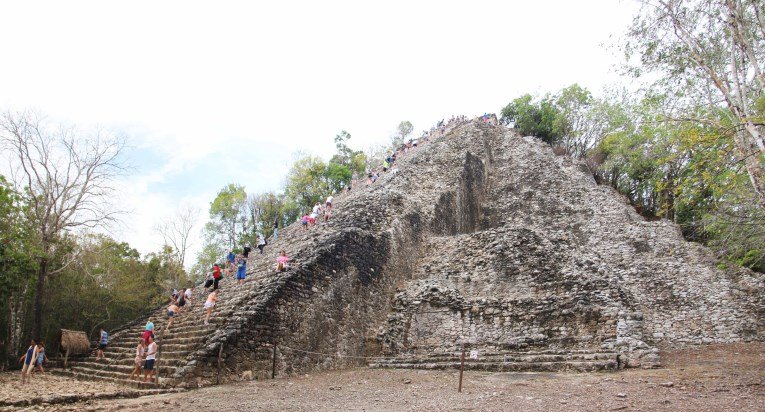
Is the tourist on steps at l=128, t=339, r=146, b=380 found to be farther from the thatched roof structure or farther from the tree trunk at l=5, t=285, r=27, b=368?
the tree trunk at l=5, t=285, r=27, b=368

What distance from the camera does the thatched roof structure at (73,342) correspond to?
10.6m

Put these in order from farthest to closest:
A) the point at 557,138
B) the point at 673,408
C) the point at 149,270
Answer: the point at 557,138 < the point at 149,270 < the point at 673,408

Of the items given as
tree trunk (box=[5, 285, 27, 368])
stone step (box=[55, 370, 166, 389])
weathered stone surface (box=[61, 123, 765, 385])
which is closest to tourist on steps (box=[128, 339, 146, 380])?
stone step (box=[55, 370, 166, 389])

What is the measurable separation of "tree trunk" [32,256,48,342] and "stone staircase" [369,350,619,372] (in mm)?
9088

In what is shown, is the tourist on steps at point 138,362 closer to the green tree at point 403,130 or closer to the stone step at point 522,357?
the stone step at point 522,357

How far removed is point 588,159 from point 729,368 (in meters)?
18.8

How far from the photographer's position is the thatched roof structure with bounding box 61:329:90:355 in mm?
10562

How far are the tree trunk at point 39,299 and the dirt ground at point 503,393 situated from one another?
276 inches

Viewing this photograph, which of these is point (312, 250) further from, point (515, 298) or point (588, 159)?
point (588, 159)

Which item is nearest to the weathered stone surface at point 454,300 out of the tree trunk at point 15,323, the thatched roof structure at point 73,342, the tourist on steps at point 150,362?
the tourist on steps at point 150,362

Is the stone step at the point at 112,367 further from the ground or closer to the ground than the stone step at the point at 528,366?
closer to the ground

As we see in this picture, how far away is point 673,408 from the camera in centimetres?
494

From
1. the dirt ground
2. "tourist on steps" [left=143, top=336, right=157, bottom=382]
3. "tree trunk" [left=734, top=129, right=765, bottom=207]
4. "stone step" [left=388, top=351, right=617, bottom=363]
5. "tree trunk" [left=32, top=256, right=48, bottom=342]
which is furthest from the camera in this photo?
"tree trunk" [left=32, top=256, right=48, bottom=342]

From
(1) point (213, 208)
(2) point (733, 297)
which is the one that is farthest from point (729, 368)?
(1) point (213, 208)
